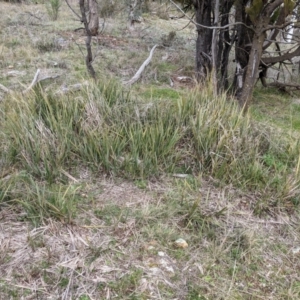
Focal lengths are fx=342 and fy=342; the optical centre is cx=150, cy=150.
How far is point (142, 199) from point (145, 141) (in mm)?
580

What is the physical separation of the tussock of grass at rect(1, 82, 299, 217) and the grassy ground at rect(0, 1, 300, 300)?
0.01 metres

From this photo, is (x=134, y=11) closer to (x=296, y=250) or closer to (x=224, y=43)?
(x=224, y=43)

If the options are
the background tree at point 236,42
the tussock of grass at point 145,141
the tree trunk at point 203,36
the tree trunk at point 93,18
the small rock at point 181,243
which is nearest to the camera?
the small rock at point 181,243

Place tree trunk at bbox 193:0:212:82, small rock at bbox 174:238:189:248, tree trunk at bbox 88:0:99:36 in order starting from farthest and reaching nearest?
1. tree trunk at bbox 88:0:99:36
2. tree trunk at bbox 193:0:212:82
3. small rock at bbox 174:238:189:248

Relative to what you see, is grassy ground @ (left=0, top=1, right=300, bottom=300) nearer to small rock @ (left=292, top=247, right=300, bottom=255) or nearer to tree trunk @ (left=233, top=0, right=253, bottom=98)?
small rock @ (left=292, top=247, right=300, bottom=255)

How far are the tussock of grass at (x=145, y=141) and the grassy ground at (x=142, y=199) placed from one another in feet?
0.04

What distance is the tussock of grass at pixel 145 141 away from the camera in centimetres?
275

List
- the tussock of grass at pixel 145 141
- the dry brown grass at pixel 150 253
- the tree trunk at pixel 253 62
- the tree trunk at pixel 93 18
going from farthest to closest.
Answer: the tree trunk at pixel 93 18
the tree trunk at pixel 253 62
the tussock of grass at pixel 145 141
the dry brown grass at pixel 150 253

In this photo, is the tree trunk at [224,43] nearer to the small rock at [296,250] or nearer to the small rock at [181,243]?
the small rock at [296,250]

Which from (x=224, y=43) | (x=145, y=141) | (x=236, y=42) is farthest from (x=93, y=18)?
(x=145, y=141)

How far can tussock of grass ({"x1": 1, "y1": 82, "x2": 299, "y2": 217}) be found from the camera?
275cm

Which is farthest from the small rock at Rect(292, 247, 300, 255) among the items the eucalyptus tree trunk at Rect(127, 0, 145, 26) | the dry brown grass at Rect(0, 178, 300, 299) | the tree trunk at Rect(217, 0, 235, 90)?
the eucalyptus tree trunk at Rect(127, 0, 145, 26)

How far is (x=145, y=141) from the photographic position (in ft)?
9.61

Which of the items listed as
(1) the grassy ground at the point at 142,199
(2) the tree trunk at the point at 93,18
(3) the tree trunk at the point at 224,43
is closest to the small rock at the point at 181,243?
(1) the grassy ground at the point at 142,199
